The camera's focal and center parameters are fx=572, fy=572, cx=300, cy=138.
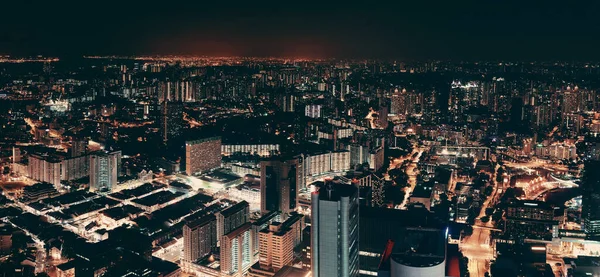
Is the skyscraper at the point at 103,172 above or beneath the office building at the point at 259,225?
above

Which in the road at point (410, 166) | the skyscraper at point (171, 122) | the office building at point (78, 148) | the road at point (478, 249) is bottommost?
Result: the road at point (478, 249)

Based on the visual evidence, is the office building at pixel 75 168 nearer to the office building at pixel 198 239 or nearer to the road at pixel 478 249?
the office building at pixel 198 239

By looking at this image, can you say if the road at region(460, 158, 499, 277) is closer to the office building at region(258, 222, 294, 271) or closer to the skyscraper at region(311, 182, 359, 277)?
the office building at region(258, 222, 294, 271)

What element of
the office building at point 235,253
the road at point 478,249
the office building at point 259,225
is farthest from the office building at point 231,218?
the road at point 478,249

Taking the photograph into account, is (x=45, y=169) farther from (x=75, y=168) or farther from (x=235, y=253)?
(x=235, y=253)

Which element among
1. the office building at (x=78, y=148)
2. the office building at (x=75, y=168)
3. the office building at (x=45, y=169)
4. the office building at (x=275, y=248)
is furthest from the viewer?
the office building at (x=78, y=148)

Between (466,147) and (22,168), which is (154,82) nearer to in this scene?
(22,168)
